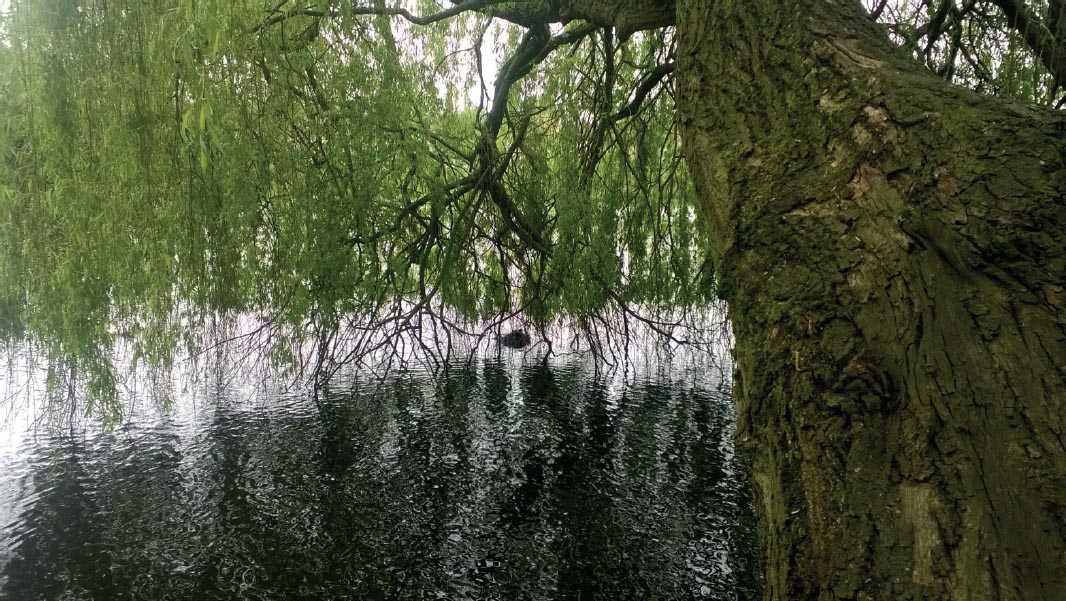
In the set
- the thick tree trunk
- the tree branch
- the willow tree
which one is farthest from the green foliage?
the tree branch

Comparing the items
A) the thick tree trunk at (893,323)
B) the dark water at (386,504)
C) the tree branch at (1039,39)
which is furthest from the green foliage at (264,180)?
the tree branch at (1039,39)

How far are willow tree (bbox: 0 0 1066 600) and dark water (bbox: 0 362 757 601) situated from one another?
3.23 ft

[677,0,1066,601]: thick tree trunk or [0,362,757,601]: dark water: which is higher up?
[677,0,1066,601]: thick tree trunk

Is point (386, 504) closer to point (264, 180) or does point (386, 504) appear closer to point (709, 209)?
point (264, 180)

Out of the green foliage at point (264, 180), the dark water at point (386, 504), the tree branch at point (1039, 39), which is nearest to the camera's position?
the green foliage at point (264, 180)

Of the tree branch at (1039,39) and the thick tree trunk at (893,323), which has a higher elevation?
the tree branch at (1039,39)

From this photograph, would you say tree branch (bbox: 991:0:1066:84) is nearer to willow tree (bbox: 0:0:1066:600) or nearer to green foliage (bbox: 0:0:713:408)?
willow tree (bbox: 0:0:1066:600)

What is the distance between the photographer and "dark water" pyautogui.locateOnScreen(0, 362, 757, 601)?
9.61 feet

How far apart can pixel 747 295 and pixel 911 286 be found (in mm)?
246

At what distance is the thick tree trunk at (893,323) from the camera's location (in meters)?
0.67

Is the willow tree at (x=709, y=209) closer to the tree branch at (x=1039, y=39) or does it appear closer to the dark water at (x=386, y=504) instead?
the tree branch at (x=1039, y=39)

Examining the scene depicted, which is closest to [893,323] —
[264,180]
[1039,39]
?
[1039,39]

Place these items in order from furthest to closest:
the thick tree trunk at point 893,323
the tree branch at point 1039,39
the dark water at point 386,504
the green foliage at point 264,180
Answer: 1. the dark water at point 386,504
2. the tree branch at point 1039,39
3. the green foliage at point 264,180
4. the thick tree trunk at point 893,323

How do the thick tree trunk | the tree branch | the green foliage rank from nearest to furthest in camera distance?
the thick tree trunk < the green foliage < the tree branch
